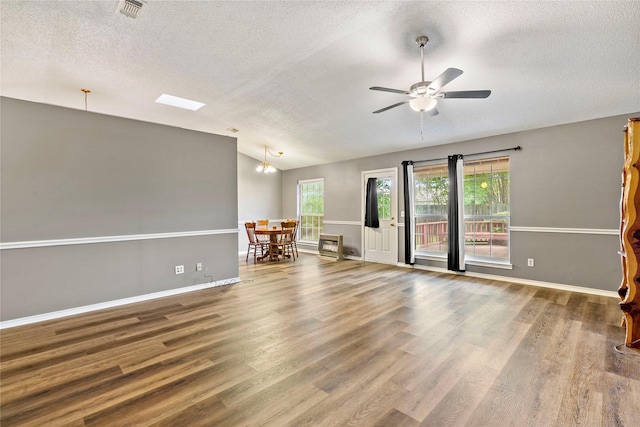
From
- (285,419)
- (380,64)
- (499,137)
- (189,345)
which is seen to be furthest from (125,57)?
(499,137)

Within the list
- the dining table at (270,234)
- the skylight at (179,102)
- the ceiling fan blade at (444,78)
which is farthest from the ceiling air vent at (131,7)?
the dining table at (270,234)

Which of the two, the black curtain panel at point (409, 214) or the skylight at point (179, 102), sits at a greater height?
the skylight at point (179, 102)

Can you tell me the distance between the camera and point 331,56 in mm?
3285

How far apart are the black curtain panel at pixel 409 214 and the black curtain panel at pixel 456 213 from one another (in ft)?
2.69

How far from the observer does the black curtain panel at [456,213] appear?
529cm

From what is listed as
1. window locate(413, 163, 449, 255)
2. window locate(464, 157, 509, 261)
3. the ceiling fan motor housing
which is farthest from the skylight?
window locate(464, 157, 509, 261)

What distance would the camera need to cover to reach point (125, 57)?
3.22 metres

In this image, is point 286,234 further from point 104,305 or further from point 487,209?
point 487,209

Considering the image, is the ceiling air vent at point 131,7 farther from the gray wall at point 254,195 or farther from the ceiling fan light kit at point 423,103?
the gray wall at point 254,195

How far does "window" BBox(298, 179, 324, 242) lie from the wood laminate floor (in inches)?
175

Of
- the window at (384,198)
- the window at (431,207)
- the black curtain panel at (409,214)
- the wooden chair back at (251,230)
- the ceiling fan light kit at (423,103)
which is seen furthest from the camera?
the wooden chair back at (251,230)

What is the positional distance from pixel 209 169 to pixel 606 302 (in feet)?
19.6

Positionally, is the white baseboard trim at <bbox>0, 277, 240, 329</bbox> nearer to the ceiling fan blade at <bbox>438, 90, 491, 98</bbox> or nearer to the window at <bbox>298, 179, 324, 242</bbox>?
the window at <bbox>298, 179, 324, 242</bbox>

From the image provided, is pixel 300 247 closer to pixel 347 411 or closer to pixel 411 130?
pixel 411 130
